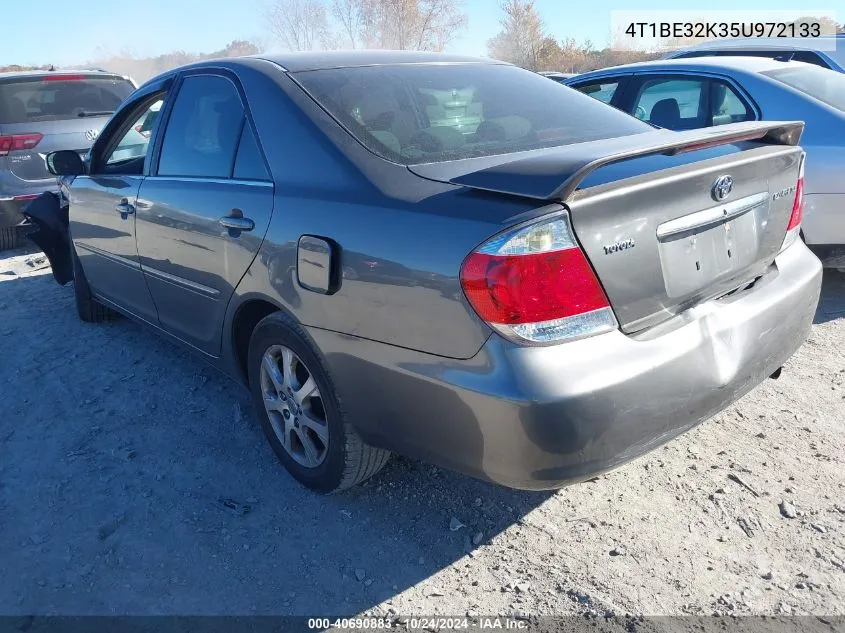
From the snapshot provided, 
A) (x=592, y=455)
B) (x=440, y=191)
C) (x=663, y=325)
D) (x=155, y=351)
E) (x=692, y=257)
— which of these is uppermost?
(x=440, y=191)

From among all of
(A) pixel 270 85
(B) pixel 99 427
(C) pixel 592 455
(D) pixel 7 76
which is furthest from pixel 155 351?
(D) pixel 7 76

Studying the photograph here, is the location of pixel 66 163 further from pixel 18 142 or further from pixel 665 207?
pixel 665 207

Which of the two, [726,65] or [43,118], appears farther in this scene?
[43,118]

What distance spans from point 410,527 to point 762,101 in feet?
12.0

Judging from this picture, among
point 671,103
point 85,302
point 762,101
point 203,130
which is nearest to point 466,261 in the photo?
point 203,130

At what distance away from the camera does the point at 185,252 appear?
3086mm

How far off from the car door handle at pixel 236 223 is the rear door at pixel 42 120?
483 centimetres

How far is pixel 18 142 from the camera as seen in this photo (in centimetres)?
658

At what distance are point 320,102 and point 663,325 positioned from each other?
4.77ft

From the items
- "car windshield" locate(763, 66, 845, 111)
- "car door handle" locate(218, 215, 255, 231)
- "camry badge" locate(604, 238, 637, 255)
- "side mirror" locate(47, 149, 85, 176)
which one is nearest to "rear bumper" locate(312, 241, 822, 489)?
"camry badge" locate(604, 238, 637, 255)

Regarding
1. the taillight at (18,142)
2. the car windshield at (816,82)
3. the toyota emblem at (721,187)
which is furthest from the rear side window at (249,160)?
the taillight at (18,142)

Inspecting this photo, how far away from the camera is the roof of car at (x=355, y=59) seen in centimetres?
289

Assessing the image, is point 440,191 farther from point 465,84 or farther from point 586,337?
point 465,84

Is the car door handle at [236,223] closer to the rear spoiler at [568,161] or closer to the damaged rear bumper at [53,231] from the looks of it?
the rear spoiler at [568,161]
